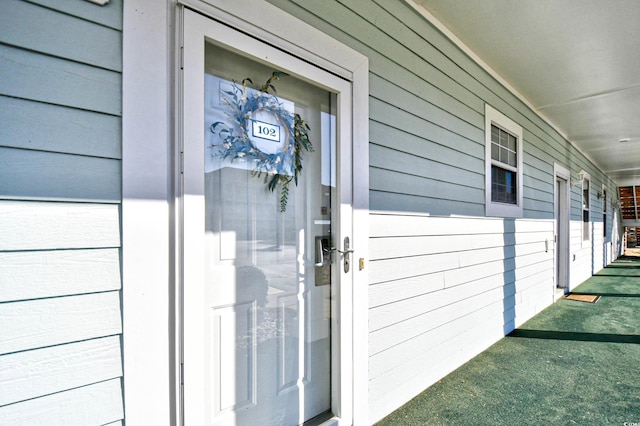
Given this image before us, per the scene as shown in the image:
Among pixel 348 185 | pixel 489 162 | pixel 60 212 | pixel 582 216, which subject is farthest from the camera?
pixel 582 216

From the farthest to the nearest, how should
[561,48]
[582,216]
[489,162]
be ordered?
[582,216] < [489,162] < [561,48]

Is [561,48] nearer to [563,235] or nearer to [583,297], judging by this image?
[563,235]

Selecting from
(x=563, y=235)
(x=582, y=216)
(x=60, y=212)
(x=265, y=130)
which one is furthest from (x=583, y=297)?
(x=60, y=212)

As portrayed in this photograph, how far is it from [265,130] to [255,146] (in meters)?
0.10

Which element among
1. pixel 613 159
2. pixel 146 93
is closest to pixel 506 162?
pixel 146 93

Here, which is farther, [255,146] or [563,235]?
[563,235]

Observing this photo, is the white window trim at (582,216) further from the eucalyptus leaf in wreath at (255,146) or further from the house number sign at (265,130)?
the house number sign at (265,130)

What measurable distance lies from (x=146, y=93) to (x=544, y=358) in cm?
358

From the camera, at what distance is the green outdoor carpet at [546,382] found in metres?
2.10

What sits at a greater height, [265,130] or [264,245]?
[265,130]

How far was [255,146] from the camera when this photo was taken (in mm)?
1568

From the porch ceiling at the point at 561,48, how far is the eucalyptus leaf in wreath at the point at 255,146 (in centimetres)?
148

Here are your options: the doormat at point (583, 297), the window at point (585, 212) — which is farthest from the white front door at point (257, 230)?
the window at point (585, 212)

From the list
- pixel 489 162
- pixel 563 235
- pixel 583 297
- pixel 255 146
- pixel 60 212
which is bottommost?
pixel 583 297
